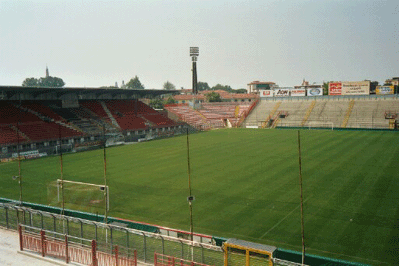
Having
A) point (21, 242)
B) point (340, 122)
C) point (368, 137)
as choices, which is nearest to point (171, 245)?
point (21, 242)

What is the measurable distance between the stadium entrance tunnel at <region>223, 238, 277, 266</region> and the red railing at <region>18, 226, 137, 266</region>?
319 cm

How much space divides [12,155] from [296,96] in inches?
2319

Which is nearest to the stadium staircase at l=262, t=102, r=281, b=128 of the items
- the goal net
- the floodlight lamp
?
the floodlight lamp

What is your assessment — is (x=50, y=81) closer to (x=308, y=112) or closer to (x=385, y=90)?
(x=308, y=112)

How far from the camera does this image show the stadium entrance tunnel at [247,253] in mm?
9950

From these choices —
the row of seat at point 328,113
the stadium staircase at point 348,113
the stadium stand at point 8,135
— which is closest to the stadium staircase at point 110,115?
the stadium stand at point 8,135

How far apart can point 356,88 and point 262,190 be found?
57.6 m

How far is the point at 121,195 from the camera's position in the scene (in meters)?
21.6

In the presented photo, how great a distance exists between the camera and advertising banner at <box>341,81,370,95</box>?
227ft

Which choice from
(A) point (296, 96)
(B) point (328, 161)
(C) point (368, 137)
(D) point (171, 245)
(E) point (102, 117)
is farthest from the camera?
(A) point (296, 96)

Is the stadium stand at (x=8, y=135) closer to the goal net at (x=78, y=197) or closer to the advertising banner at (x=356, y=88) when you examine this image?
the goal net at (x=78, y=197)

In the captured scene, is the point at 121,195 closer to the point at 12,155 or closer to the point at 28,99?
the point at 12,155

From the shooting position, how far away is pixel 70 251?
12.9 metres

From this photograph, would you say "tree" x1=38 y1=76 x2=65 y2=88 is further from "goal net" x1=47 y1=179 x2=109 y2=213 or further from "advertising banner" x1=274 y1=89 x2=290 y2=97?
"goal net" x1=47 y1=179 x2=109 y2=213
